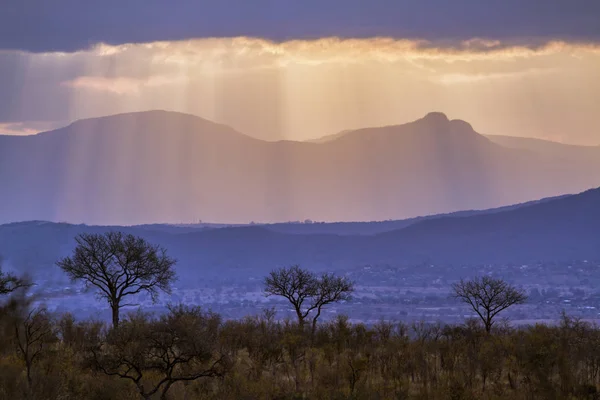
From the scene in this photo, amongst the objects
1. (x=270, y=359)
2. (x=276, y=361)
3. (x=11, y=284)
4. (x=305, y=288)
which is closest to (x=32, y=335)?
(x=11, y=284)

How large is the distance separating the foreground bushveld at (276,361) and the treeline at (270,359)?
8 cm

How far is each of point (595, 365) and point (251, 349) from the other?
17689 mm

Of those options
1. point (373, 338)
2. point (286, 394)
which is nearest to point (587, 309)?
point (373, 338)

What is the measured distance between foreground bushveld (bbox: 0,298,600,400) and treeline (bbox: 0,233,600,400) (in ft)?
0.25

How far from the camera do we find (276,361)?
4834 centimetres

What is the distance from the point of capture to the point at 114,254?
62.2 m

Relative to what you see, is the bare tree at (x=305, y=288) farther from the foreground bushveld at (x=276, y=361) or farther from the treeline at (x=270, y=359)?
the foreground bushveld at (x=276, y=361)

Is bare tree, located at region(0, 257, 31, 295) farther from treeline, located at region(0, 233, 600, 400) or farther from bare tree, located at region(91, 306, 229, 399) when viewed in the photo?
bare tree, located at region(91, 306, 229, 399)

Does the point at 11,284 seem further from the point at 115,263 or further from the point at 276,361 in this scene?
the point at 276,361

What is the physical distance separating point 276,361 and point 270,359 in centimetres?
33

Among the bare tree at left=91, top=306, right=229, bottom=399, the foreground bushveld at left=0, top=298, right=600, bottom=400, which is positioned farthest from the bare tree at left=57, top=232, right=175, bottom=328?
the bare tree at left=91, top=306, right=229, bottom=399

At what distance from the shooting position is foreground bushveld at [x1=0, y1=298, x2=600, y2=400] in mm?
36625

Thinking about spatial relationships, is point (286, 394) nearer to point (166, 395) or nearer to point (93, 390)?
point (166, 395)

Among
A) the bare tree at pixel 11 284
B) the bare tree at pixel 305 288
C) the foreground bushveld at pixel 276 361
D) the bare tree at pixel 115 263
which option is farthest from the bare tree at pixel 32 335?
the bare tree at pixel 305 288
